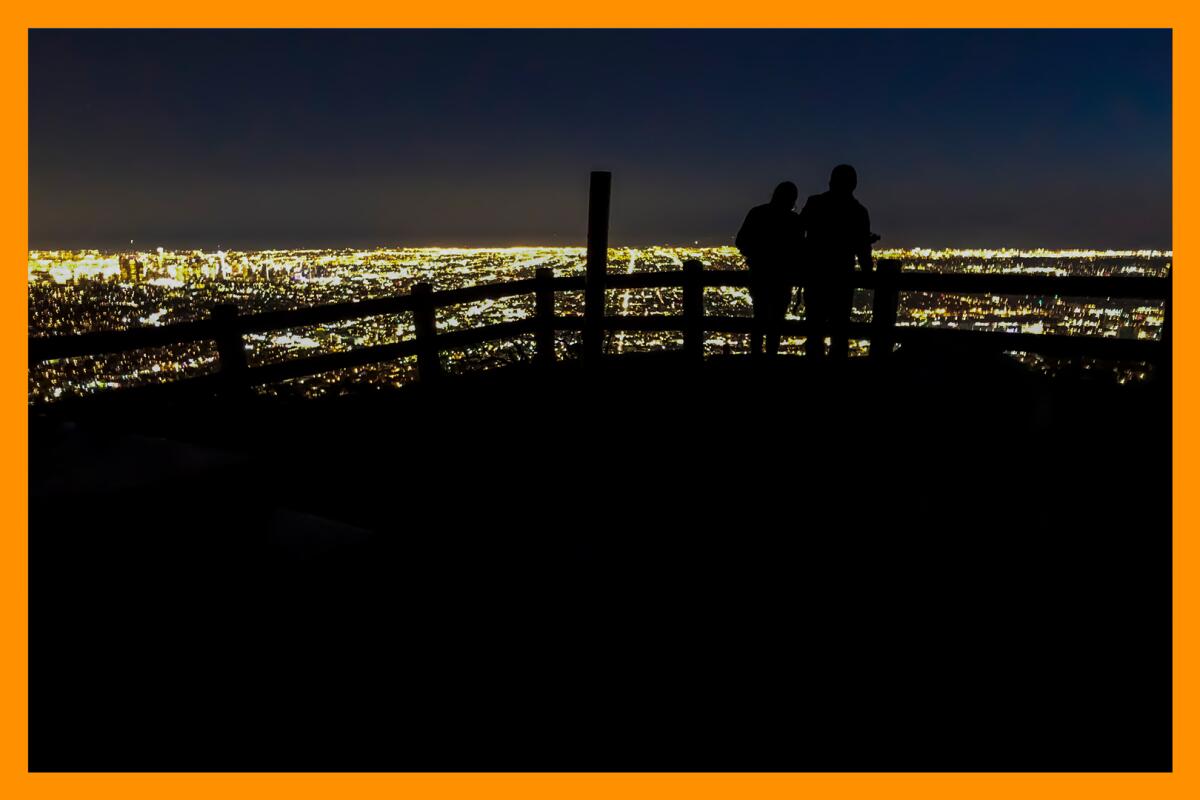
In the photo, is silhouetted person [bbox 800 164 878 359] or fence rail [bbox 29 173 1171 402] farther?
silhouetted person [bbox 800 164 878 359]

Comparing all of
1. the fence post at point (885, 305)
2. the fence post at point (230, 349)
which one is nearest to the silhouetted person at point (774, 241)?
the fence post at point (885, 305)

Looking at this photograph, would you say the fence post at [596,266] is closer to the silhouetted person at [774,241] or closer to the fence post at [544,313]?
the fence post at [544,313]

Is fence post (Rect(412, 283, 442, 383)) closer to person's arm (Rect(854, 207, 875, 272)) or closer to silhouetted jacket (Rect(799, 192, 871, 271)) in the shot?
silhouetted jacket (Rect(799, 192, 871, 271))

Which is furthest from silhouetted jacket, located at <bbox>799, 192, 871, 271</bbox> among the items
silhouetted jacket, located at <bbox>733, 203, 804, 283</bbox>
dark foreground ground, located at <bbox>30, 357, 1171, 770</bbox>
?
dark foreground ground, located at <bbox>30, 357, 1171, 770</bbox>

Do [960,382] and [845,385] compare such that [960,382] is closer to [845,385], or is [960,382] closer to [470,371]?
[845,385]

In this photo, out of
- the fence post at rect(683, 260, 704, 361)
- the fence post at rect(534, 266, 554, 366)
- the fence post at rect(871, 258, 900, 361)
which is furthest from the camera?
the fence post at rect(534, 266, 554, 366)

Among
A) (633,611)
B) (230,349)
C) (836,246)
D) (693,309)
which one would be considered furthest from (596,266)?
(633,611)
